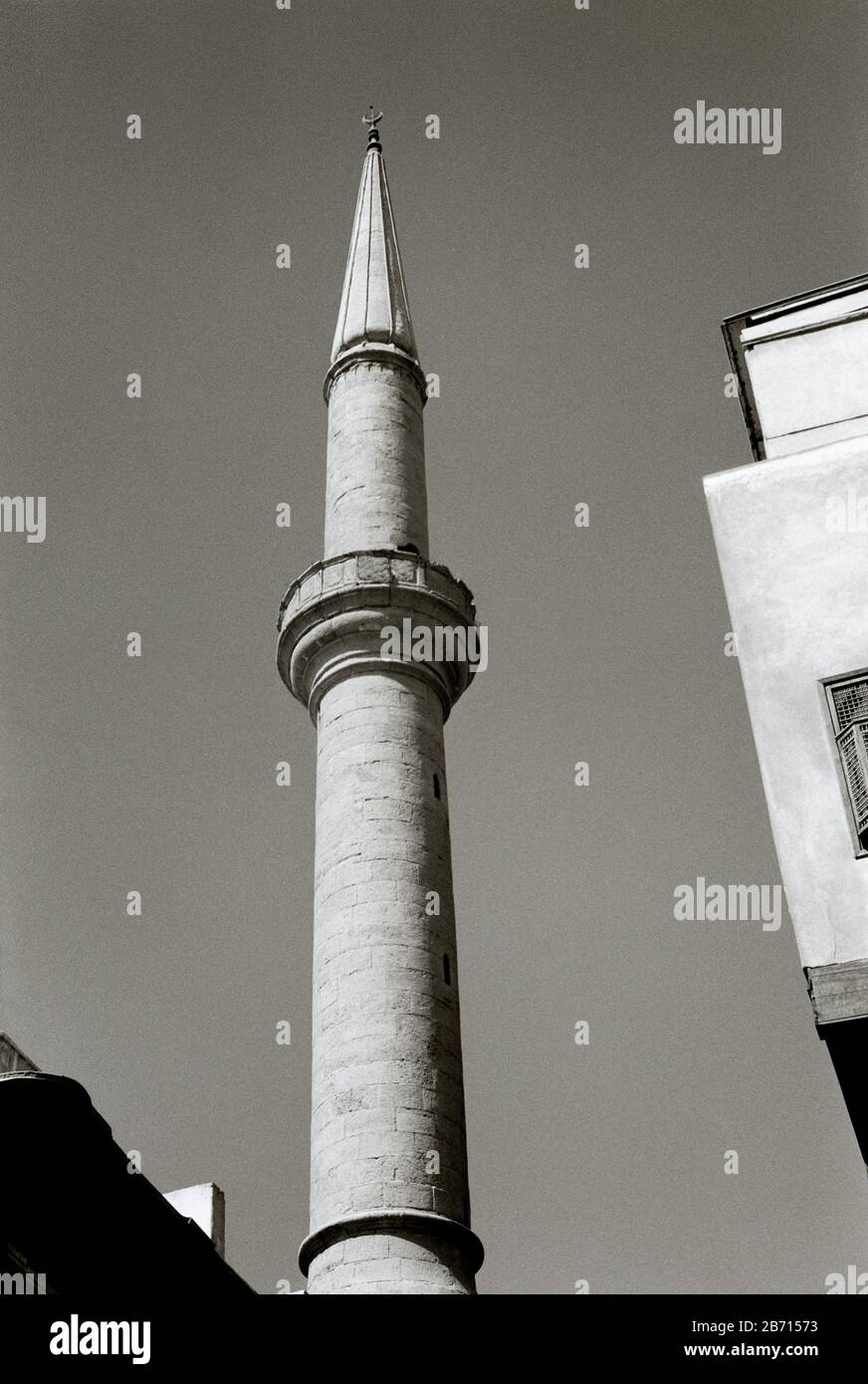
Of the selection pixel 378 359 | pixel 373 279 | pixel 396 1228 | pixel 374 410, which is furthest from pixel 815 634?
pixel 373 279

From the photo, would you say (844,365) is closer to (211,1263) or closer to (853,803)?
(853,803)

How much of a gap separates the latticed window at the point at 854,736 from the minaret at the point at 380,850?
234 inches

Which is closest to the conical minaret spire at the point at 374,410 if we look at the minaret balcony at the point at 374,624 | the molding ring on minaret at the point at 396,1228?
the minaret balcony at the point at 374,624

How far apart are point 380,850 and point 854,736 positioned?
6.82m

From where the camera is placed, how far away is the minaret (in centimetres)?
1393

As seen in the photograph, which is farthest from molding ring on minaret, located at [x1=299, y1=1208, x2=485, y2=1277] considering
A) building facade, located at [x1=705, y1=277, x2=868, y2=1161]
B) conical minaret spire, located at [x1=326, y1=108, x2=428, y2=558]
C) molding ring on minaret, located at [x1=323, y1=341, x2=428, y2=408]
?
molding ring on minaret, located at [x1=323, y1=341, x2=428, y2=408]

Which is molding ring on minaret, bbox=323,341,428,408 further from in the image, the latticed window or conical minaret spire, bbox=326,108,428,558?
the latticed window

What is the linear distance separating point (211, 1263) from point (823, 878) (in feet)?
16.8

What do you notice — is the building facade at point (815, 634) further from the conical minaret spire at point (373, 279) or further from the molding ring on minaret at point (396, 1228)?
the conical minaret spire at point (373, 279)

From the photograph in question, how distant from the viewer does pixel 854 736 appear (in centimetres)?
956

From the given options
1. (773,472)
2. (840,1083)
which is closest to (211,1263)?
(840,1083)
